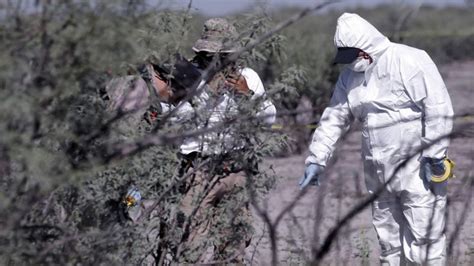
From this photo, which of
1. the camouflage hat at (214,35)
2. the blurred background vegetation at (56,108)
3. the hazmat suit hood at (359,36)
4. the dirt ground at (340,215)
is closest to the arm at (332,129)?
the dirt ground at (340,215)

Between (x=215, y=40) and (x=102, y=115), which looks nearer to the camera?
(x=102, y=115)

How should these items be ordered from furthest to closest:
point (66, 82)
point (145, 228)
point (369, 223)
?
1. point (369, 223)
2. point (145, 228)
3. point (66, 82)

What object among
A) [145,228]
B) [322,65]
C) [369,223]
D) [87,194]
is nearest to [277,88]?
[145,228]

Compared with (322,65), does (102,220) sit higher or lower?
higher

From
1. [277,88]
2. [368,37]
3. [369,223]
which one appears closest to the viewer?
[277,88]

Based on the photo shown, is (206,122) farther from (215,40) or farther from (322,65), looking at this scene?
(322,65)

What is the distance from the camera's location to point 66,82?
3.38 m

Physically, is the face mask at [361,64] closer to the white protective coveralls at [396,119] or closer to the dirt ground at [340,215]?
the white protective coveralls at [396,119]

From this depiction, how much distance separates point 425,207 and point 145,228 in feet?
8.75

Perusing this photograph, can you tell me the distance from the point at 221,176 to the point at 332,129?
1.60 metres

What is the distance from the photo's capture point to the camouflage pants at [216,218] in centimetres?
577

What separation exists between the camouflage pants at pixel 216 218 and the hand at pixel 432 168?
4.07ft

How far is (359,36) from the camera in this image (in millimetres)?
7051

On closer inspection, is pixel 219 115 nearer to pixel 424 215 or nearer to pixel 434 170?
pixel 434 170
